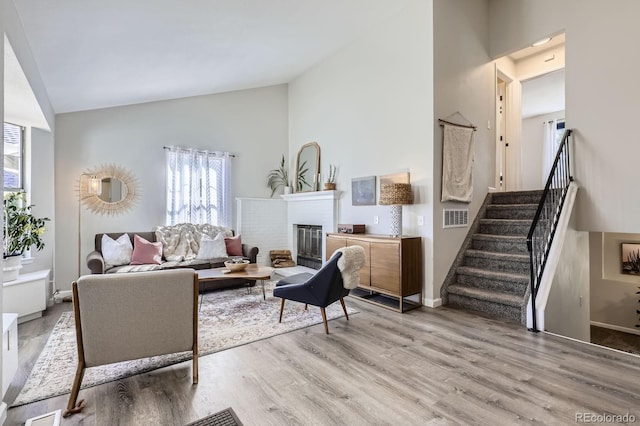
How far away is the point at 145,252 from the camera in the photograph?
4578 millimetres

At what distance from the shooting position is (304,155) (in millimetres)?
6344

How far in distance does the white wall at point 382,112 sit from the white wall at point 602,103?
1911 mm

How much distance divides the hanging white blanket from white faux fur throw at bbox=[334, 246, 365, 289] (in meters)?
1.62

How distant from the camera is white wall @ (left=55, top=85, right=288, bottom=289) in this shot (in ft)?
15.0

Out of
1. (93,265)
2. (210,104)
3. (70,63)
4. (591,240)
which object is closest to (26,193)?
(93,265)

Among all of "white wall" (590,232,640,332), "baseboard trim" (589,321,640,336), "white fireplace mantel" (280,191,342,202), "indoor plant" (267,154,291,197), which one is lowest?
"baseboard trim" (589,321,640,336)

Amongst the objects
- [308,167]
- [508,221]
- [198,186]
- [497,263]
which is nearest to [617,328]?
[508,221]

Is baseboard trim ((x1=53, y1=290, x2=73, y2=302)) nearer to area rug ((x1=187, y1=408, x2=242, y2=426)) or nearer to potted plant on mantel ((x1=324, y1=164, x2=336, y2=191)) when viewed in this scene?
area rug ((x1=187, y1=408, x2=242, y2=426))

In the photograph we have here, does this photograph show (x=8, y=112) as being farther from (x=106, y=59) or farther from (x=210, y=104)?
(x=210, y=104)

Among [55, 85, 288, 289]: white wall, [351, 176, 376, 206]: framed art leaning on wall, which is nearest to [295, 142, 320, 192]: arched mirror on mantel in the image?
[55, 85, 288, 289]: white wall

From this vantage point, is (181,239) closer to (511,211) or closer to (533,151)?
(511,211)

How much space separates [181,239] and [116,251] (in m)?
0.94

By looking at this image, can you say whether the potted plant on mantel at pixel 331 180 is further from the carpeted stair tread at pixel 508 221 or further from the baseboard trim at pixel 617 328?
the baseboard trim at pixel 617 328

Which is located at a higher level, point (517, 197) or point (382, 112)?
point (382, 112)
